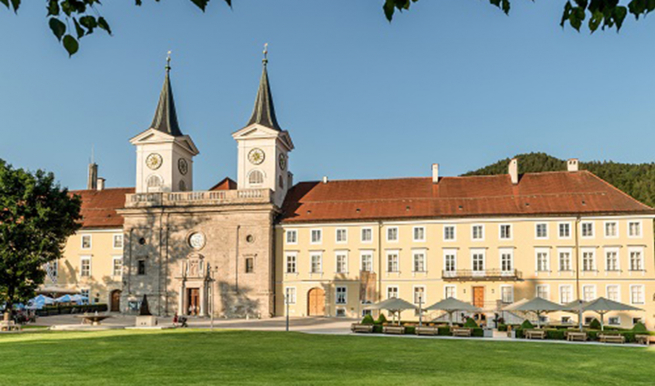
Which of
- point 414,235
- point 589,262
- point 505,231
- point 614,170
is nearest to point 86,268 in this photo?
point 414,235

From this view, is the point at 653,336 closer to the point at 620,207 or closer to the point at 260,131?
the point at 620,207

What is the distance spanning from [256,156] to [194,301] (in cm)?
1251

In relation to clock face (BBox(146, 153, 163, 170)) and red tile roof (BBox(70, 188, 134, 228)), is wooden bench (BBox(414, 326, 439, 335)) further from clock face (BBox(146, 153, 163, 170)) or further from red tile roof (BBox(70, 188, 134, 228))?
red tile roof (BBox(70, 188, 134, 228))

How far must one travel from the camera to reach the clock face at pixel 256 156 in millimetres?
54219

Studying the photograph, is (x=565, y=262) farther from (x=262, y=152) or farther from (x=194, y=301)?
(x=194, y=301)

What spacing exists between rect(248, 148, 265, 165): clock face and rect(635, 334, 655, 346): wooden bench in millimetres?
31225

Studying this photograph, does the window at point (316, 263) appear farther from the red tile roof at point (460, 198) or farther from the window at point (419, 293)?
the window at point (419, 293)

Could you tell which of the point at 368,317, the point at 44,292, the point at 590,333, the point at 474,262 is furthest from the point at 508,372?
the point at 44,292

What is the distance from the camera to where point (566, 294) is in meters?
47.9

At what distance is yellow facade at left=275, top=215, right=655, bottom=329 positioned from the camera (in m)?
47.1

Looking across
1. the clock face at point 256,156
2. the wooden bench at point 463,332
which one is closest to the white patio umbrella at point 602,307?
the wooden bench at point 463,332

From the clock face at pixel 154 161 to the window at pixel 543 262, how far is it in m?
30.8

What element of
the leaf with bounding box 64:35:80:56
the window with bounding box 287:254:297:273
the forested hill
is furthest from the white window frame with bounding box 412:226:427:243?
the leaf with bounding box 64:35:80:56

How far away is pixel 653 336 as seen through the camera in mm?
32562
